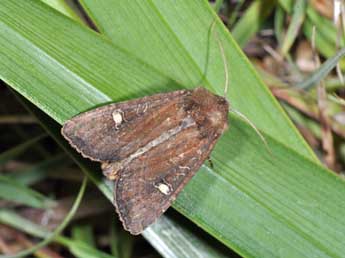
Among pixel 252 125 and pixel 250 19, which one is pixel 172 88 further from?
pixel 250 19

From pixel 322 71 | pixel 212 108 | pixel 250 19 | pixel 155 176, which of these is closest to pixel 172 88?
pixel 212 108

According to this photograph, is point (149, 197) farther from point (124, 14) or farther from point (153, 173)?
point (124, 14)

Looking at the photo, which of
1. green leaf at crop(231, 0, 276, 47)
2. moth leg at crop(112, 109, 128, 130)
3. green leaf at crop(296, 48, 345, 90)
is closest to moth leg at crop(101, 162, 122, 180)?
moth leg at crop(112, 109, 128, 130)

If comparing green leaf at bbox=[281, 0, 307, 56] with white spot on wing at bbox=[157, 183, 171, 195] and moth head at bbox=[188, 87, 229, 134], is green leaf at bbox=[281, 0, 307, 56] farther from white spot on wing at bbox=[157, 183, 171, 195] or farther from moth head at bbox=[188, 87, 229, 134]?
white spot on wing at bbox=[157, 183, 171, 195]

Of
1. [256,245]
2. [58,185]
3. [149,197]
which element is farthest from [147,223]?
[58,185]

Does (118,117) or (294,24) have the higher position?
(118,117)

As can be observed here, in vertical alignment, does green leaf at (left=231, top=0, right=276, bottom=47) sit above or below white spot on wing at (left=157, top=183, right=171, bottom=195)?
below

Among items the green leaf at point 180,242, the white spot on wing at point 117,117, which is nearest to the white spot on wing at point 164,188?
the white spot on wing at point 117,117
